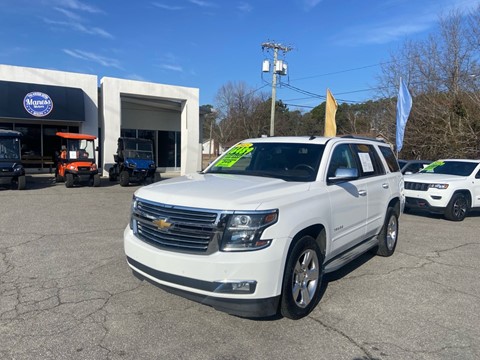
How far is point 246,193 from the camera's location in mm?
3887

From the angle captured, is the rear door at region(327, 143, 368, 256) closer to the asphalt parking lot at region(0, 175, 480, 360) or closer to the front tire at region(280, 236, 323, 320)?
the front tire at region(280, 236, 323, 320)

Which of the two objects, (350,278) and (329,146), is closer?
(329,146)

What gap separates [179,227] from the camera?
3762 mm

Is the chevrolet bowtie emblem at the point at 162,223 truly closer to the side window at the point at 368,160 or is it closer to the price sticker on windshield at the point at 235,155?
the price sticker on windshield at the point at 235,155

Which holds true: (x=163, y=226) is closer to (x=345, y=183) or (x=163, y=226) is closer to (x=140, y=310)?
(x=140, y=310)

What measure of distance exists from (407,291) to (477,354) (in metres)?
1.56

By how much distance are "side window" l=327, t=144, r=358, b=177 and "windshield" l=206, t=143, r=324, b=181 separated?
0.18 meters

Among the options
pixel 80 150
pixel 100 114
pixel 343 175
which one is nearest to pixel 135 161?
pixel 80 150

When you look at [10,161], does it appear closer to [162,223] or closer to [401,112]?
[162,223]

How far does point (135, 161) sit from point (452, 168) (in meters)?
12.3

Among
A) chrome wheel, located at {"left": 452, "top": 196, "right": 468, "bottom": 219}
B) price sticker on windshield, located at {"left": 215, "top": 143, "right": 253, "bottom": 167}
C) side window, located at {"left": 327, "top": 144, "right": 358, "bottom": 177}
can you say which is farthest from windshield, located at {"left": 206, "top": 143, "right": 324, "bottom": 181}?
chrome wheel, located at {"left": 452, "top": 196, "right": 468, "bottom": 219}

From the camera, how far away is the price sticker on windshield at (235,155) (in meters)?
5.58

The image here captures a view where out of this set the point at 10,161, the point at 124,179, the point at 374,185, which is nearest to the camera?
the point at 374,185

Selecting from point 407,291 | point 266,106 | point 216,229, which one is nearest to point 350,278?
point 407,291
